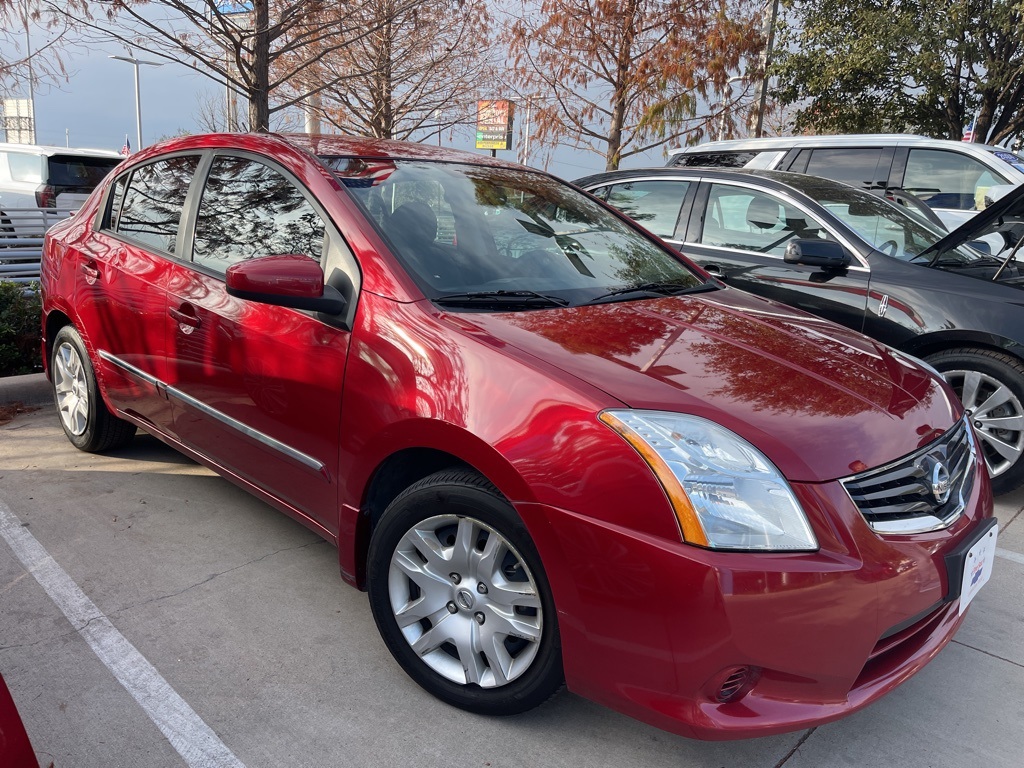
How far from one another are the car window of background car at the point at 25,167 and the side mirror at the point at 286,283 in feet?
35.9

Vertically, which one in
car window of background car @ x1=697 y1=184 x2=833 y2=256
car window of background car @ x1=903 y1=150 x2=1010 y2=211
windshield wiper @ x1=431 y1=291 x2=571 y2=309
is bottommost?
windshield wiper @ x1=431 y1=291 x2=571 y2=309

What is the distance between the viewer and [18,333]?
5738 mm

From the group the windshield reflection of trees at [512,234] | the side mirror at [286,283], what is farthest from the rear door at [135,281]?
the windshield reflection of trees at [512,234]

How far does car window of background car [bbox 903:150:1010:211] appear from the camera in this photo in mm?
7742

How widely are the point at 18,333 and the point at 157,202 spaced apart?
2907mm

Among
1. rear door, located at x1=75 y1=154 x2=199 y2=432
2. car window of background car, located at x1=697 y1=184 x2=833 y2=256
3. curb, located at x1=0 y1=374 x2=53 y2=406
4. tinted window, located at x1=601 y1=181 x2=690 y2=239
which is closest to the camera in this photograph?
rear door, located at x1=75 y1=154 x2=199 y2=432

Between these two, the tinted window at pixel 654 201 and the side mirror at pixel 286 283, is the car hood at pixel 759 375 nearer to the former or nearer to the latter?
the side mirror at pixel 286 283

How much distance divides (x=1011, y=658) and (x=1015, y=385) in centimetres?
170

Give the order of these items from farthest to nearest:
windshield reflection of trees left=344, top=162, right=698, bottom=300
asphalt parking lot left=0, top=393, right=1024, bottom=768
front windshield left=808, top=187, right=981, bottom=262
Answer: front windshield left=808, top=187, right=981, bottom=262 < windshield reflection of trees left=344, top=162, right=698, bottom=300 < asphalt parking lot left=0, top=393, right=1024, bottom=768

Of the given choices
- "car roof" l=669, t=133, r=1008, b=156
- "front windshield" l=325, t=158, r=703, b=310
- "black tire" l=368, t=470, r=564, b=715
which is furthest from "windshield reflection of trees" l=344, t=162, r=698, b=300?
"car roof" l=669, t=133, r=1008, b=156

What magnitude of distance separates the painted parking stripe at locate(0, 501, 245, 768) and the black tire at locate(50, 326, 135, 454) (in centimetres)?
81

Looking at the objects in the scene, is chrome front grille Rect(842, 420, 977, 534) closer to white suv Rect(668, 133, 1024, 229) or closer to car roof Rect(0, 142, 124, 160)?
white suv Rect(668, 133, 1024, 229)

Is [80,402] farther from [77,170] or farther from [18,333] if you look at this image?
[77,170]

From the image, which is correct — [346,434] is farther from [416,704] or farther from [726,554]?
[726,554]
